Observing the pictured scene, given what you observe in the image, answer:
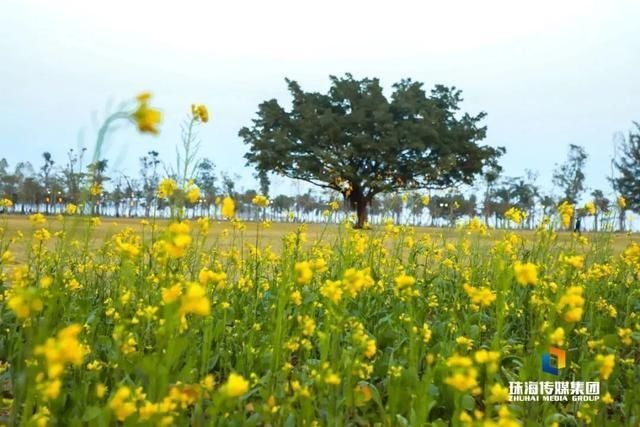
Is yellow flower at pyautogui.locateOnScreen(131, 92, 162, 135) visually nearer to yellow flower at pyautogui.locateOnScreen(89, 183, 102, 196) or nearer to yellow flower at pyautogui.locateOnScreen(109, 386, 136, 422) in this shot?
yellow flower at pyautogui.locateOnScreen(109, 386, 136, 422)

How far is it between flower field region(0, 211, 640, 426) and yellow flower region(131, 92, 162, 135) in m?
0.25

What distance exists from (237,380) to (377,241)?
10.2 ft

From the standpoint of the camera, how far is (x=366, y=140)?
24.8m

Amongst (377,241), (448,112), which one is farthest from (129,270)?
(448,112)

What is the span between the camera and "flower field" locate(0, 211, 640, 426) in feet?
4.26

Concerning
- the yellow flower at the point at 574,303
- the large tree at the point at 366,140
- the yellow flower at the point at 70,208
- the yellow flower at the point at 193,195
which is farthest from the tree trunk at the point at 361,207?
the yellow flower at the point at 574,303

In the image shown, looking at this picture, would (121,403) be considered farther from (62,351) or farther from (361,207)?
(361,207)

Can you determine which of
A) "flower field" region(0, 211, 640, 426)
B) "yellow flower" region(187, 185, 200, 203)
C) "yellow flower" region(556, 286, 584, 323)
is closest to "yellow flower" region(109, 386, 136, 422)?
"flower field" region(0, 211, 640, 426)

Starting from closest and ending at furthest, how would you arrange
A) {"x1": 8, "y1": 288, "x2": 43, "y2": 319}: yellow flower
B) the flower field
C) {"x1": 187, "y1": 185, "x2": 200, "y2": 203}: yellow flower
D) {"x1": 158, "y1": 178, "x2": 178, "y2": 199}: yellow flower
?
1. {"x1": 8, "y1": 288, "x2": 43, "y2": 319}: yellow flower
2. the flower field
3. {"x1": 187, "y1": 185, "x2": 200, "y2": 203}: yellow flower
4. {"x1": 158, "y1": 178, "x2": 178, "y2": 199}: yellow flower

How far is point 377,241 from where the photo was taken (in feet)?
13.6

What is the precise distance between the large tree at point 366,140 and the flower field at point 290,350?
70.8 ft

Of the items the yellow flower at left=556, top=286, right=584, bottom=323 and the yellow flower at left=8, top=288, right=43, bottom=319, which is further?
the yellow flower at left=556, top=286, right=584, bottom=323

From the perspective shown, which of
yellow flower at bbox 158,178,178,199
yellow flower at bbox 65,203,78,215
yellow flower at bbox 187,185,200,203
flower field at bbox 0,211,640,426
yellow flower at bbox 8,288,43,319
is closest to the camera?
yellow flower at bbox 8,288,43,319

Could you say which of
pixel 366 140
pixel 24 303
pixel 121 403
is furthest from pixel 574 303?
pixel 366 140
